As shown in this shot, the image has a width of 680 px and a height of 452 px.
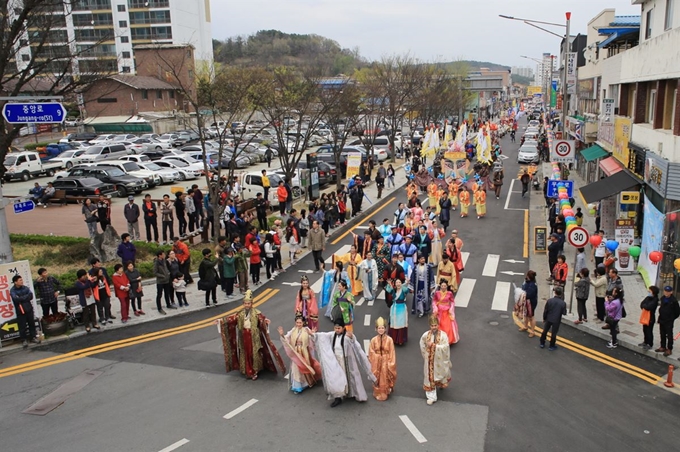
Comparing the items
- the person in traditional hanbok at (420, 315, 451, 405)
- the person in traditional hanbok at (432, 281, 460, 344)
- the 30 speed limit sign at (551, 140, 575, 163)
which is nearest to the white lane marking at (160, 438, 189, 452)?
the person in traditional hanbok at (420, 315, 451, 405)

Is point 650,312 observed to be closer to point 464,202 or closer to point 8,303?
point 8,303

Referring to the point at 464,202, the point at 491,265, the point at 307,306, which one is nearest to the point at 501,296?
the point at 491,265

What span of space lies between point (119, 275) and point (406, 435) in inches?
323

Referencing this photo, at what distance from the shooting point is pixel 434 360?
9.60 meters

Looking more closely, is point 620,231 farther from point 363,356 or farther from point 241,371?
point 241,371

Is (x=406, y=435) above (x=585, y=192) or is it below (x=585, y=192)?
below

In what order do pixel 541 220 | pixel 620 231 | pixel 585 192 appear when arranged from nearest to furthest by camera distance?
pixel 620 231
pixel 585 192
pixel 541 220

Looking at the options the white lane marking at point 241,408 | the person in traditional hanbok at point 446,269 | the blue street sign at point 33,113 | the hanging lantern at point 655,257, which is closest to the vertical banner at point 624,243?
the hanging lantern at point 655,257

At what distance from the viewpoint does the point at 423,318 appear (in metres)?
13.8

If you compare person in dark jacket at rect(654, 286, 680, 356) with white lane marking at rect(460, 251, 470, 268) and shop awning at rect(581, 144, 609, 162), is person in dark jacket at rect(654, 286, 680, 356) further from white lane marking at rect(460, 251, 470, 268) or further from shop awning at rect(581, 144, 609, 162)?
shop awning at rect(581, 144, 609, 162)

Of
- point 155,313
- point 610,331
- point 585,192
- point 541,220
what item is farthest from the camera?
point 541,220

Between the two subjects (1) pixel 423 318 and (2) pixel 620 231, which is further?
(2) pixel 620 231

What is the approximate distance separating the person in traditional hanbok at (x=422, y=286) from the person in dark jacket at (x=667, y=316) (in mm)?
4852

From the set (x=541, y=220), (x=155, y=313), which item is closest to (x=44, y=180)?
(x=155, y=313)
